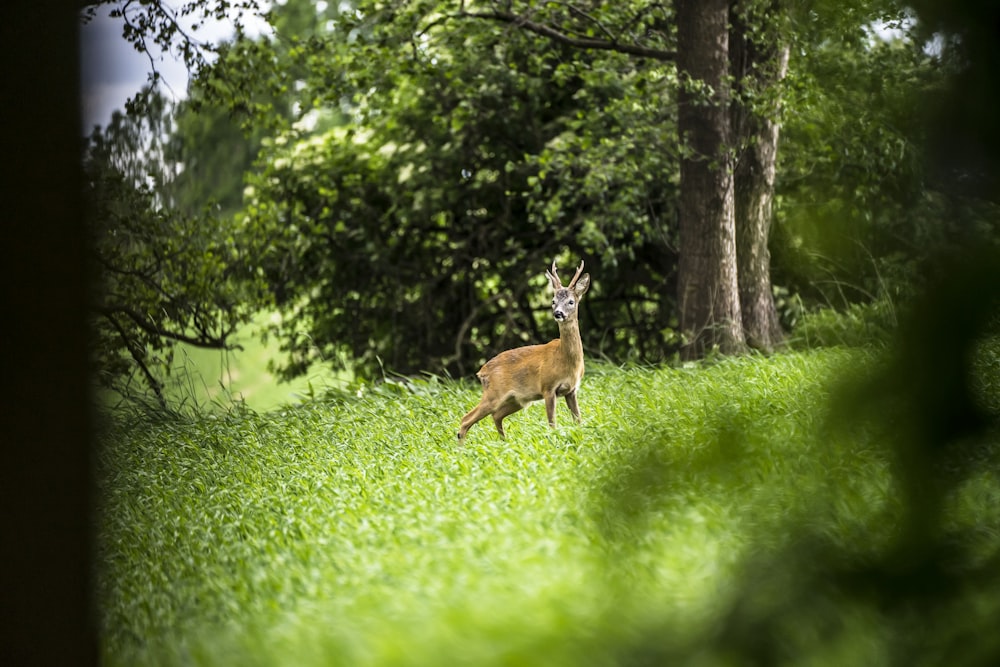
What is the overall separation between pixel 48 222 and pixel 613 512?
6.33 feet

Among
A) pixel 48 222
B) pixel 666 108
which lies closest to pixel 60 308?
pixel 48 222

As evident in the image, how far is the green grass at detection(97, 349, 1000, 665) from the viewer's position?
1527mm

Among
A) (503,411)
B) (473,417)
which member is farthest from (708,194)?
(473,417)

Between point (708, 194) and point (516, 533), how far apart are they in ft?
20.6

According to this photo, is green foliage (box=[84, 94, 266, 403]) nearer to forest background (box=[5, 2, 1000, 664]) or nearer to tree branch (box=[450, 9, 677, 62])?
forest background (box=[5, 2, 1000, 664])

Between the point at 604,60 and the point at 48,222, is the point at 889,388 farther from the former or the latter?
the point at 604,60

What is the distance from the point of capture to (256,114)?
1009cm

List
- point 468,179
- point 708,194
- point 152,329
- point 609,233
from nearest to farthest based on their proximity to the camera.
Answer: point 152,329 → point 708,194 → point 609,233 → point 468,179

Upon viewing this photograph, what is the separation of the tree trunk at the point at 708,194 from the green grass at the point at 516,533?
2.52 metres

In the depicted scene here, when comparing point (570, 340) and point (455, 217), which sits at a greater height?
point (455, 217)

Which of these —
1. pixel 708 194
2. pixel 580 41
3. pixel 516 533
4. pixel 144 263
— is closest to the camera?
pixel 516 533

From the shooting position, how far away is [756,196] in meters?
10.2

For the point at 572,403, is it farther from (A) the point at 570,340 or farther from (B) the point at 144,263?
(B) the point at 144,263

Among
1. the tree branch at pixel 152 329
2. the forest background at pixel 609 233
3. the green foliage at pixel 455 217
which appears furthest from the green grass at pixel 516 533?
the green foliage at pixel 455 217
